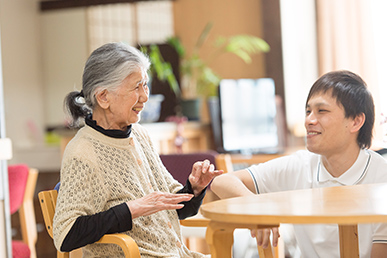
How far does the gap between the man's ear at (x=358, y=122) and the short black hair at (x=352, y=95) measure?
0.01m

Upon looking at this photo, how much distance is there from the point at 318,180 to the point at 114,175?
731 mm

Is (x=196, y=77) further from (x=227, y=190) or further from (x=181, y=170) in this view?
(x=227, y=190)

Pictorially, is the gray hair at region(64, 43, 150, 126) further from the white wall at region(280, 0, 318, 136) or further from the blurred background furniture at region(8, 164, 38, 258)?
the white wall at region(280, 0, 318, 136)

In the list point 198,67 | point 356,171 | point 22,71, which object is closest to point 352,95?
point 356,171

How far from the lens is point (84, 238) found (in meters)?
1.76

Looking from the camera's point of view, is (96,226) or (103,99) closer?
(96,226)

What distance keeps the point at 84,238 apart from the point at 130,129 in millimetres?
438

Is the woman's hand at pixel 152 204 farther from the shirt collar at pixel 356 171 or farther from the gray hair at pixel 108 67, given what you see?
the shirt collar at pixel 356 171

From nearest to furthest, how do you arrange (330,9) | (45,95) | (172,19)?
1. (330,9)
2. (172,19)
3. (45,95)

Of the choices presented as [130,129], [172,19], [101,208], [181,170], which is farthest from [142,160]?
[172,19]

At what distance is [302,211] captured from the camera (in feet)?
4.63

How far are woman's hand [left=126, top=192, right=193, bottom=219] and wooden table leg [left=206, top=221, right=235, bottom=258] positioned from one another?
0.72 feet

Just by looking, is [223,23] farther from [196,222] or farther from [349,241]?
[349,241]

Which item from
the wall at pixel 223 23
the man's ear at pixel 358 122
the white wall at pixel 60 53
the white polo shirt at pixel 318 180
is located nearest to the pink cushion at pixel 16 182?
the white polo shirt at pixel 318 180
